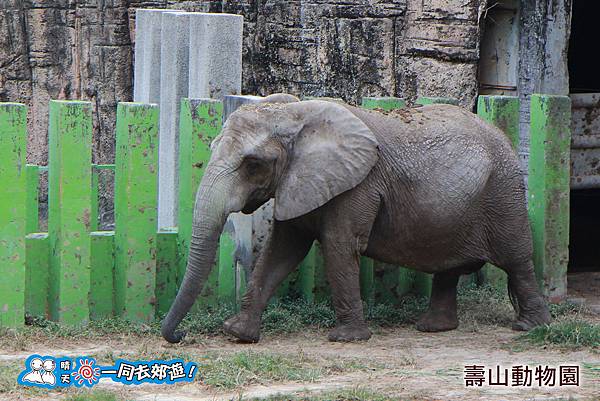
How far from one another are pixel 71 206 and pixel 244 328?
1190 millimetres

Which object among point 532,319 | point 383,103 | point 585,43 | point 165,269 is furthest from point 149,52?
point 585,43

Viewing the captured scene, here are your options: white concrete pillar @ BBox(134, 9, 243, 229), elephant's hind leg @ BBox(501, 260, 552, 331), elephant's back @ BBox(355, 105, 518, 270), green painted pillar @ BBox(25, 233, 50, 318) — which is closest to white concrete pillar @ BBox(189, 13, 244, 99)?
white concrete pillar @ BBox(134, 9, 243, 229)

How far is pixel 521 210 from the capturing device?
7441 mm

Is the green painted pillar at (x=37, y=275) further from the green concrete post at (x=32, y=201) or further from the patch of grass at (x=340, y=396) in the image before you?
the patch of grass at (x=340, y=396)

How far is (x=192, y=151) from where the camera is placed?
7.42 meters

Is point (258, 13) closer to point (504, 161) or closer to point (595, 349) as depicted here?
point (504, 161)

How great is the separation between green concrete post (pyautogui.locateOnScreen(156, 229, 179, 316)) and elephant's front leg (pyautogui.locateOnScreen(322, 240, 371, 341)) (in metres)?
1.02

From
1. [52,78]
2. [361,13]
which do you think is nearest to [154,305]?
[361,13]

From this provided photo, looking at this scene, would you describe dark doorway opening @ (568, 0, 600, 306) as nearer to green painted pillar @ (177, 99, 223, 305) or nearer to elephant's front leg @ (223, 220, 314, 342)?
elephant's front leg @ (223, 220, 314, 342)

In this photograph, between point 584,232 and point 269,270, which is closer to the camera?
A: point 269,270

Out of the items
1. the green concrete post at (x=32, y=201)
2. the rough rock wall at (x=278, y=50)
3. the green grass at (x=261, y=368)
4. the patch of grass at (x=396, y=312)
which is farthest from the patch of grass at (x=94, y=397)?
the rough rock wall at (x=278, y=50)

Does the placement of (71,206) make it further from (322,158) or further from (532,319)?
(532,319)

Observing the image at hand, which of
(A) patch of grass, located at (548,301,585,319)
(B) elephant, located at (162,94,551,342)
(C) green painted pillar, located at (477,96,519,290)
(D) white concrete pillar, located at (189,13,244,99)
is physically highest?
(D) white concrete pillar, located at (189,13,244,99)

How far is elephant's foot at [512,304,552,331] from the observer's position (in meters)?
7.53
